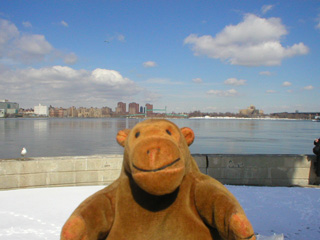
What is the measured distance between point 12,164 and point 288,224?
189 inches

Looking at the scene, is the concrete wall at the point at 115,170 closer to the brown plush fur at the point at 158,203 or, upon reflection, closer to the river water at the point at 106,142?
the brown plush fur at the point at 158,203

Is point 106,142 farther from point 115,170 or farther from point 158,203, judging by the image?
point 158,203

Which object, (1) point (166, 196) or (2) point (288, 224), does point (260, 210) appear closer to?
(2) point (288, 224)

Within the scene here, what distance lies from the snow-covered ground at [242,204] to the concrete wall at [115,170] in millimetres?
275

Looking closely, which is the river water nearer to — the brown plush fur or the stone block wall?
the stone block wall

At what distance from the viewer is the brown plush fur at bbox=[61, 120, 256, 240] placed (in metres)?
1.63

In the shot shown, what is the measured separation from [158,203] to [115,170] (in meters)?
4.06

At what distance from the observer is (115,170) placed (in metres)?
5.77

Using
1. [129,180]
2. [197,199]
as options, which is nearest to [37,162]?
[129,180]

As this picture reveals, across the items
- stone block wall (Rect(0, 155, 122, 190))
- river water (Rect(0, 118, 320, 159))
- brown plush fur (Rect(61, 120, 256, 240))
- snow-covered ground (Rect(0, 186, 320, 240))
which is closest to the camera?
brown plush fur (Rect(61, 120, 256, 240))

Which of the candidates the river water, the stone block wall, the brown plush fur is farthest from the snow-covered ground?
the river water

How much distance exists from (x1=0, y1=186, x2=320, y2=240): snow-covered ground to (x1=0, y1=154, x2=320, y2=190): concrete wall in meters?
0.27

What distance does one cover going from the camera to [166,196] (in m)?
1.85

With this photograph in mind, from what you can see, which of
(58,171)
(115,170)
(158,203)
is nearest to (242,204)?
(115,170)
